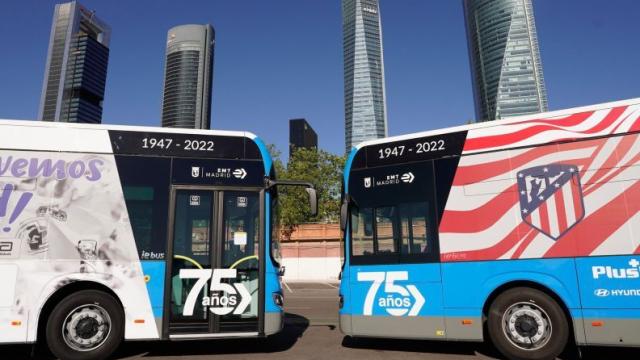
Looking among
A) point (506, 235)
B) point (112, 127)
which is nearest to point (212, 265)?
point (112, 127)

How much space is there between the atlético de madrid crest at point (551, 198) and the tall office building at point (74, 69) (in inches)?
7010

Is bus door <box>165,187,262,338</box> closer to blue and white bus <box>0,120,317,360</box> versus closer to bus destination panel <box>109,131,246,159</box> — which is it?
blue and white bus <box>0,120,317,360</box>

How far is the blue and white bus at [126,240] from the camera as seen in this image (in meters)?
5.86

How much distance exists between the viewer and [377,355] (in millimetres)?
6148

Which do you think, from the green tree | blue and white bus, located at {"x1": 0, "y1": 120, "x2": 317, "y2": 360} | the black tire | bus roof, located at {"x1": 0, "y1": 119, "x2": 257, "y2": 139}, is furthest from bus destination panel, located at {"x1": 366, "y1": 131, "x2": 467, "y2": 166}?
the green tree

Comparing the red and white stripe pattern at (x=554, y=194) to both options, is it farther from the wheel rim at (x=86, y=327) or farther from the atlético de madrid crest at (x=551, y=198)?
the wheel rim at (x=86, y=327)

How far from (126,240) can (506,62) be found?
159498 millimetres

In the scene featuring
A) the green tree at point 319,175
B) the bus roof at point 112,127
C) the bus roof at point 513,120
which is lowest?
the bus roof at point 513,120

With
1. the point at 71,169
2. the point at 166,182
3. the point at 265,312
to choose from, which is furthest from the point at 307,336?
the point at 71,169

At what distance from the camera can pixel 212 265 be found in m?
6.33

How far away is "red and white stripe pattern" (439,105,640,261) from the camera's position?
219 inches

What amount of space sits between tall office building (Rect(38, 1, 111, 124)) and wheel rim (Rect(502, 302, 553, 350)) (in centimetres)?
17831

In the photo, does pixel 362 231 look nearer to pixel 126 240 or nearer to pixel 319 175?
pixel 126 240

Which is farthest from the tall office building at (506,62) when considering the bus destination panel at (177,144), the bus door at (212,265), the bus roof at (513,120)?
the bus door at (212,265)
